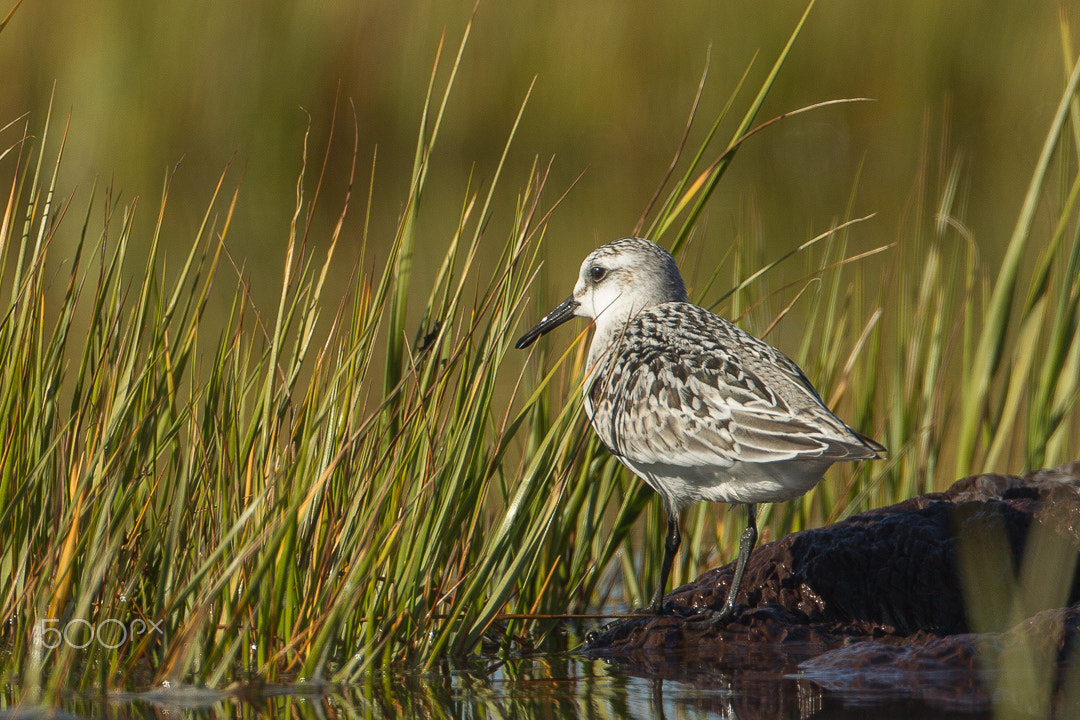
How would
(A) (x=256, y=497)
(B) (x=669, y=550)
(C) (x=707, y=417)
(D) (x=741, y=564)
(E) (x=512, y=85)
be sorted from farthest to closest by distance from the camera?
(E) (x=512, y=85), (B) (x=669, y=550), (D) (x=741, y=564), (C) (x=707, y=417), (A) (x=256, y=497)

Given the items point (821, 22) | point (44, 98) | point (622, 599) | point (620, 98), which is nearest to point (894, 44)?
point (821, 22)

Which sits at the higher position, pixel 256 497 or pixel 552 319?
pixel 552 319

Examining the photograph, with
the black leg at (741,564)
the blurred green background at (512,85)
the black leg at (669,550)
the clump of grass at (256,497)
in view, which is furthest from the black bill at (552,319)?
the blurred green background at (512,85)

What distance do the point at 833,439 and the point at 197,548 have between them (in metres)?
1.74

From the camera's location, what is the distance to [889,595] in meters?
3.60

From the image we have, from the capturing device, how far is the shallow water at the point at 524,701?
115 inches

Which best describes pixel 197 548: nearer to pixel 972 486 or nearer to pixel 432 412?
pixel 432 412

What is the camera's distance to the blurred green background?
1259 cm

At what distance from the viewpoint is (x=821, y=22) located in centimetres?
1322

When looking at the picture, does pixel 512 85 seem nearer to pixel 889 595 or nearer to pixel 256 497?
pixel 889 595

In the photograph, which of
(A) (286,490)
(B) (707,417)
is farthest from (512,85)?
(A) (286,490)

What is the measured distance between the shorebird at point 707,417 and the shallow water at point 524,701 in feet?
1.51

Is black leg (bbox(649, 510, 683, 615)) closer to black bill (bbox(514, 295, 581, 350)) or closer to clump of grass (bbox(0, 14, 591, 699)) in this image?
clump of grass (bbox(0, 14, 591, 699))

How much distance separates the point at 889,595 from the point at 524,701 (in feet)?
3.88
